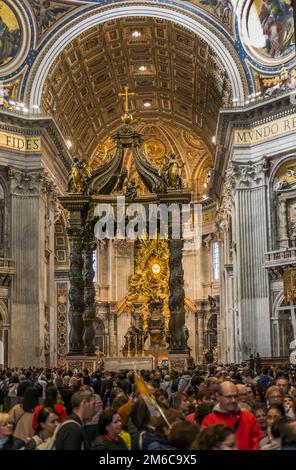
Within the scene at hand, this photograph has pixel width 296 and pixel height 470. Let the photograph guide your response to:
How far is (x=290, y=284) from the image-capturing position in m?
21.4

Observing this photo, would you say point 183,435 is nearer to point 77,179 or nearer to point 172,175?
point 172,175

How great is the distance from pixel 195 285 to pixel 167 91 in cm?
1211

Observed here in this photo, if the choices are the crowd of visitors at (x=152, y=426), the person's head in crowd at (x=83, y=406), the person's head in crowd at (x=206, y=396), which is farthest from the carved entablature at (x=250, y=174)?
the person's head in crowd at (x=83, y=406)

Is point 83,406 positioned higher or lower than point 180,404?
higher

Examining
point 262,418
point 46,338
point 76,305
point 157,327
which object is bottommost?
point 262,418

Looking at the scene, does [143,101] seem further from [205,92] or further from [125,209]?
[125,209]

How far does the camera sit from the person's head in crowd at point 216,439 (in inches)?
182

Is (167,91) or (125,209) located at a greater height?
(167,91)

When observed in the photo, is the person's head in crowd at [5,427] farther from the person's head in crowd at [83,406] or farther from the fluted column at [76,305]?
the fluted column at [76,305]

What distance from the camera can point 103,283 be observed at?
45.2 metres

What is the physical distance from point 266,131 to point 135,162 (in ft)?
23.6

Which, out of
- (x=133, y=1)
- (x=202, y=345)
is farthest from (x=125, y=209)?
(x=202, y=345)

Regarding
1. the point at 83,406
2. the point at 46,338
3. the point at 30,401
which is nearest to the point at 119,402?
the point at 30,401
